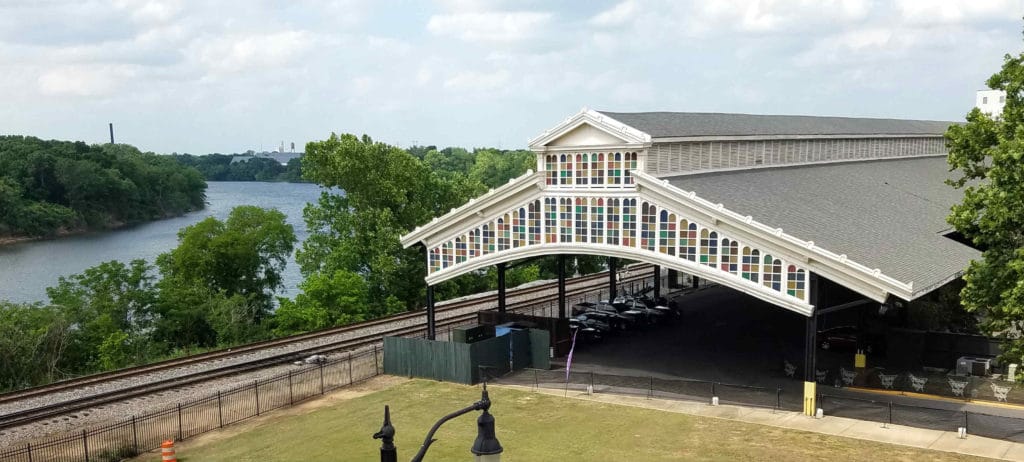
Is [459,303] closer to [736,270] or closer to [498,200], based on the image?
[498,200]

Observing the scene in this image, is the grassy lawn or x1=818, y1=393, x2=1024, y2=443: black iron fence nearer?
the grassy lawn

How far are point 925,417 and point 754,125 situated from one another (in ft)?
63.0

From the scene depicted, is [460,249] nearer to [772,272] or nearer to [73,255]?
[772,272]

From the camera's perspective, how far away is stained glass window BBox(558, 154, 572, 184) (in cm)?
2875

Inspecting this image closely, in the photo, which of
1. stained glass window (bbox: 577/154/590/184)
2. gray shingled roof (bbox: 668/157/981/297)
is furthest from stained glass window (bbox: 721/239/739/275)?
stained glass window (bbox: 577/154/590/184)

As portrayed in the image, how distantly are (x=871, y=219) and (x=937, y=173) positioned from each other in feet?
75.9

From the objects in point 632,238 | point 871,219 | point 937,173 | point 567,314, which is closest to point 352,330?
point 567,314

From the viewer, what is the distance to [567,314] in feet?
144

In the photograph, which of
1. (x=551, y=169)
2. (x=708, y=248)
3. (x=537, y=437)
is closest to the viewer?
(x=537, y=437)

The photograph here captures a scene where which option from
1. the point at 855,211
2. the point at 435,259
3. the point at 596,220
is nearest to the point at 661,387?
the point at 596,220

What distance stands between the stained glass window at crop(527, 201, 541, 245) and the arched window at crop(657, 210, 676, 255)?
5033mm

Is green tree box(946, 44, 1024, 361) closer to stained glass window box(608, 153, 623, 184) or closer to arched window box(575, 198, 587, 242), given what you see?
stained glass window box(608, 153, 623, 184)

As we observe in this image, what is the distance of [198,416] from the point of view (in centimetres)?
2544

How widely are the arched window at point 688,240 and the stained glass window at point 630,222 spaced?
174cm
